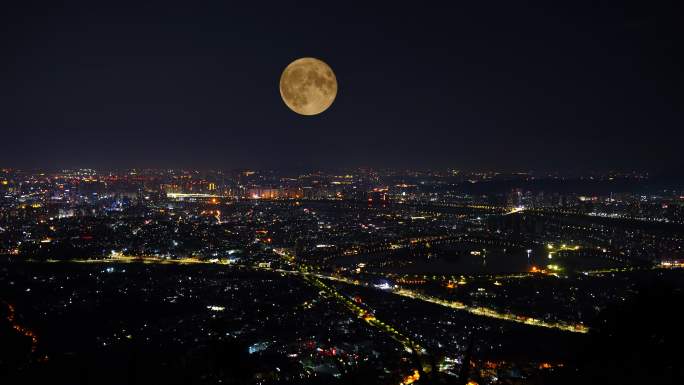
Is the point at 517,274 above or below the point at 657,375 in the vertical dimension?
below

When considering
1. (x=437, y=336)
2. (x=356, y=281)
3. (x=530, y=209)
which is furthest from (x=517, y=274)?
(x=530, y=209)

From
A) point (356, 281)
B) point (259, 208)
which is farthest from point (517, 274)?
point (259, 208)

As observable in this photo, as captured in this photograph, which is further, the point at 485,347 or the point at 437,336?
the point at 437,336

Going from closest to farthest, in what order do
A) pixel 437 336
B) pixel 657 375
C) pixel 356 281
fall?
pixel 657 375 < pixel 437 336 < pixel 356 281

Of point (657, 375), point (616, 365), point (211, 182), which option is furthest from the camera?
point (211, 182)

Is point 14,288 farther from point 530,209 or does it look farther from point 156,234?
point 530,209

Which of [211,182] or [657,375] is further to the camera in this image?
[211,182]

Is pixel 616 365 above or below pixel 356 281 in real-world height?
above

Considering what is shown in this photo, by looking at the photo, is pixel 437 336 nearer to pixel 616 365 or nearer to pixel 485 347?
pixel 485 347

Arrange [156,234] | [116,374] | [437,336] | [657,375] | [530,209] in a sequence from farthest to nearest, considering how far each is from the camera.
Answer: [530,209]
[156,234]
[437,336]
[116,374]
[657,375]
